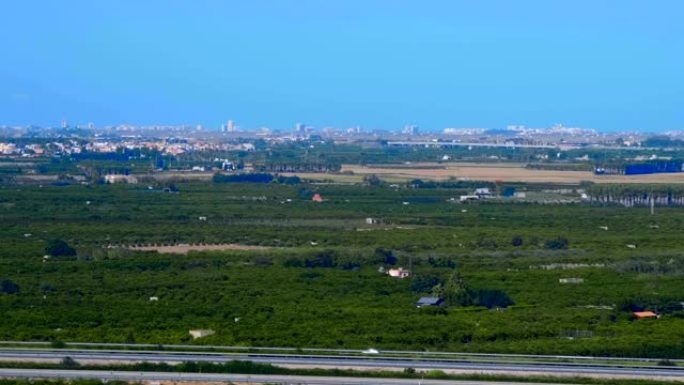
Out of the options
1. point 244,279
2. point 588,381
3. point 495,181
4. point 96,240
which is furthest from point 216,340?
point 495,181

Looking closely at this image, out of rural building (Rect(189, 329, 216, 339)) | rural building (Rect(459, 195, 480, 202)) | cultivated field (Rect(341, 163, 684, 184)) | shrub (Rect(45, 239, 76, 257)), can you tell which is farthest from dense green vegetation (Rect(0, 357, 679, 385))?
cultivated field (Rect(341, 163, 684, 184))

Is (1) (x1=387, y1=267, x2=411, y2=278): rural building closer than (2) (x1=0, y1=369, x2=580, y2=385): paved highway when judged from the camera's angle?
No

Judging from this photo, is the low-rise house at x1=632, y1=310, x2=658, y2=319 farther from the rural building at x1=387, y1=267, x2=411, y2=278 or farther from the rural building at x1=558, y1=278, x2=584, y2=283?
the rural building at x1=387, y1=267, x2=411, y2=278

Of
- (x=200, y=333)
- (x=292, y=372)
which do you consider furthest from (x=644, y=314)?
(x=292, y=372)

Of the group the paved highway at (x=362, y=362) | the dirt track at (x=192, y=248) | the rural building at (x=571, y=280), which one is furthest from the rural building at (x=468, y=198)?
the paved highway at (x=362, y=362)

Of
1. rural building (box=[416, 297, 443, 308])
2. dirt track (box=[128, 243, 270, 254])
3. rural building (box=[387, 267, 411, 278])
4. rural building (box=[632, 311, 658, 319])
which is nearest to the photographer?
rural building (box=[632, 311, 658, 319])

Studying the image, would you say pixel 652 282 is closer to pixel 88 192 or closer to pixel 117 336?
pixel 117 336
